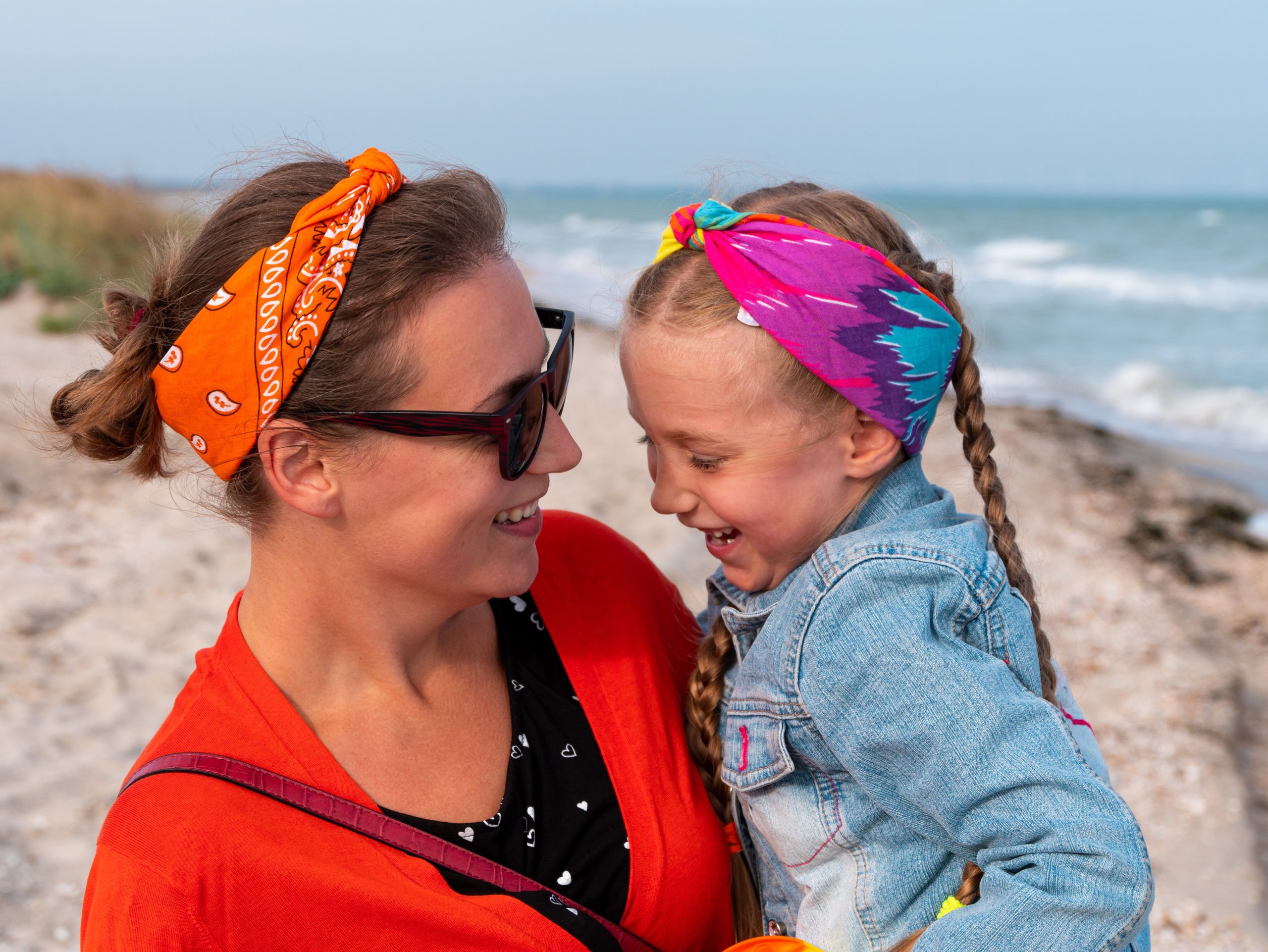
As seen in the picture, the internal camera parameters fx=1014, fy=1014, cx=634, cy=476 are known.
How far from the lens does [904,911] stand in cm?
185

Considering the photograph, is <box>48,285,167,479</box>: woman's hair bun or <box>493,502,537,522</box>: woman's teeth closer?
<box>48,285,167,479</box>: woman's hair bun

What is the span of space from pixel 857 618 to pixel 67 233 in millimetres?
15328

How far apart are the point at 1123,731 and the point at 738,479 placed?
12.8ft

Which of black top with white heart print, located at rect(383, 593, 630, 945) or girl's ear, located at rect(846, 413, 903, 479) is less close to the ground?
girl's ear, located at rect(846, 413, 903, 479)

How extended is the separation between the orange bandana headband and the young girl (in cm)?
65

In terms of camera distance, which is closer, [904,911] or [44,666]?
[904,911]

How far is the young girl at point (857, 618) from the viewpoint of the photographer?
5.22 ft

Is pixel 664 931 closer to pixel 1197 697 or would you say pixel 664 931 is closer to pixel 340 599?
pixel 340 599

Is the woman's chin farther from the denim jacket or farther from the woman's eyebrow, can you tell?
the denim jacket

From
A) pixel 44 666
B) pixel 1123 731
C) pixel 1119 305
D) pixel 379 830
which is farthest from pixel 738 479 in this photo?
pixel 1119 305

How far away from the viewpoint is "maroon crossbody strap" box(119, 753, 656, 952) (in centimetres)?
154

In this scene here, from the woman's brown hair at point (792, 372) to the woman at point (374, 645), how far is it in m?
0.08

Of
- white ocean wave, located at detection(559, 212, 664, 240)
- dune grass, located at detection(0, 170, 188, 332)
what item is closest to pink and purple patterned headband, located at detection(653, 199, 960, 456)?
dune grass, located at detection(0, 170, 188, 332)

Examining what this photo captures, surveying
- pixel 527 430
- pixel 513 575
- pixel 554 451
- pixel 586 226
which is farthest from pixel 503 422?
pixel 586 226
